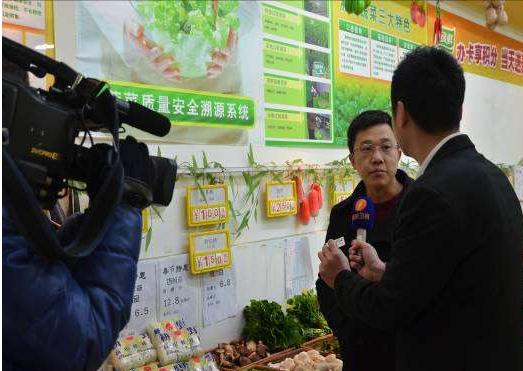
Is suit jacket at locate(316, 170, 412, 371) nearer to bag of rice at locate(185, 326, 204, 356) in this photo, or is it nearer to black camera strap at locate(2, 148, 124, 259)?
bag of rice at locate(185, 326, 204, 356)

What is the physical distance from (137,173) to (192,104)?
1.55 meters

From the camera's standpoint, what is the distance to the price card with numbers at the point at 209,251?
2426 millimetres

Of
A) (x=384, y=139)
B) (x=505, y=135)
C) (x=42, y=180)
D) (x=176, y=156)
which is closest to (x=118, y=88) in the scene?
(x=176, y=156)

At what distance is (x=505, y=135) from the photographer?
16.6 ft

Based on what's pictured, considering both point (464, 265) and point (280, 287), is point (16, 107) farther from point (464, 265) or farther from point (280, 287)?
point (280, 287)

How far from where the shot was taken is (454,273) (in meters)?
1.15

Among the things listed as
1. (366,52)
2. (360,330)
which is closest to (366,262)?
(360,330)

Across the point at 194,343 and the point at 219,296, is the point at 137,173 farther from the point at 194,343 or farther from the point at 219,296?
the point at 219,296

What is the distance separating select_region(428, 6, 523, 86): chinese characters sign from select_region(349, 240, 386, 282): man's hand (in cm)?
303

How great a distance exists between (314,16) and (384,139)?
1.41 metres

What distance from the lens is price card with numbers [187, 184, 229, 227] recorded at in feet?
7.96

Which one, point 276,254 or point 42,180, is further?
point 276,254

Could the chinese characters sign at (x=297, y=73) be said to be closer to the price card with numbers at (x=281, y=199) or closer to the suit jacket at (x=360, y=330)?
the price card with numbers at (x=281, y=199)

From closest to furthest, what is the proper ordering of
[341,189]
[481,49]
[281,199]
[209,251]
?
[209,251], [281,199], [341,189], [481,49]
